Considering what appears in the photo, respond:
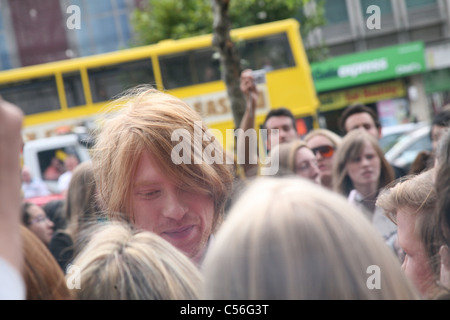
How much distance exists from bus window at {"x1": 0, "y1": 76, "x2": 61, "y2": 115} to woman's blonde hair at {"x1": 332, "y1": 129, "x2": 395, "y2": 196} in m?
10.3

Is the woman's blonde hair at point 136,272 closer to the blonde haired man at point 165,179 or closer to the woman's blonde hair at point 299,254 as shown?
the woman's blonde hair at point 299,254

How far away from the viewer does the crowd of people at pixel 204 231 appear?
1017 millimetres

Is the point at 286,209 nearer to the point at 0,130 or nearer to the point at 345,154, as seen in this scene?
the point at 0,130

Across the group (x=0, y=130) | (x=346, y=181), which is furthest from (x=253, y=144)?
(x=0, y=130)

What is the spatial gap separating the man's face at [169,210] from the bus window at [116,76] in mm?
11356

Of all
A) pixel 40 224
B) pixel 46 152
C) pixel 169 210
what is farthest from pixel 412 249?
pixel 46 152

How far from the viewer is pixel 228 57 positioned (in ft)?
15.7

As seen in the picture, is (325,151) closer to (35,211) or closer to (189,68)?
(35,211)

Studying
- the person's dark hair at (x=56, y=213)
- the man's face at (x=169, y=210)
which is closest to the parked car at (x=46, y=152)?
the person's dark hair at (x=56, y=213)

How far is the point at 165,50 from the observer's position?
520 inches

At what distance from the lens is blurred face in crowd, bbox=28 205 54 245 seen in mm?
3869

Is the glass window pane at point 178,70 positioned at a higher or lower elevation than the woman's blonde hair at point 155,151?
higher

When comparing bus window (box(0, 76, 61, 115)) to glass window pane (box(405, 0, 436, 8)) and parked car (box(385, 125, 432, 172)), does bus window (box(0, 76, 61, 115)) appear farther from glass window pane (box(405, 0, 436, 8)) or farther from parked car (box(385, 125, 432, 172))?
glass window pane (box(405, 0, 436, 8))
